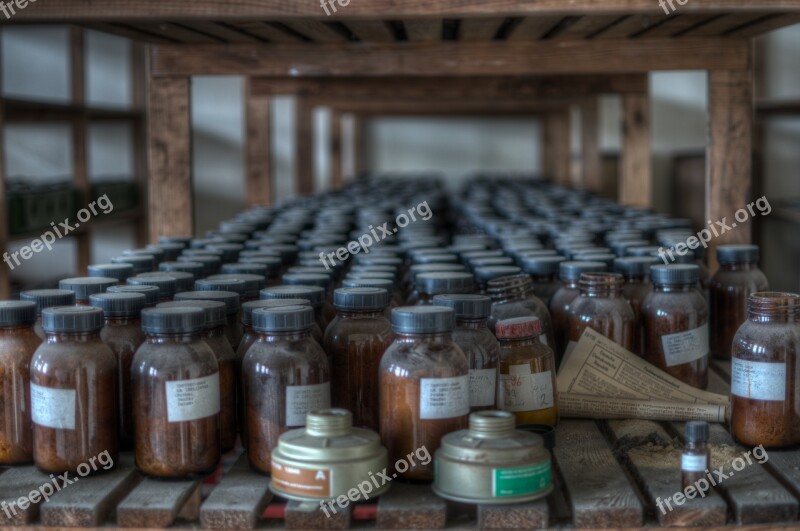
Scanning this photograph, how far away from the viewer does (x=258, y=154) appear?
479 cm

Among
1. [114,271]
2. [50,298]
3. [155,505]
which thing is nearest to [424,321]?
[155,505]

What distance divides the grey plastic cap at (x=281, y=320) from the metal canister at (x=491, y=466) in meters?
0.29

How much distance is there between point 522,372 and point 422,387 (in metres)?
0.29

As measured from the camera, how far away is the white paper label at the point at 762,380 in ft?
5.00

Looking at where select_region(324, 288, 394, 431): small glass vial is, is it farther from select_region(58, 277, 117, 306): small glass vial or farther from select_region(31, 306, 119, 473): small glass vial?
select_region(58, 277, 117, 306): small glass vial

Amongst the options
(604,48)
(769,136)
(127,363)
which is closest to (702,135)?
(769,136)

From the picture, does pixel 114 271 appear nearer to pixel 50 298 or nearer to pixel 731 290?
pixel 50 298

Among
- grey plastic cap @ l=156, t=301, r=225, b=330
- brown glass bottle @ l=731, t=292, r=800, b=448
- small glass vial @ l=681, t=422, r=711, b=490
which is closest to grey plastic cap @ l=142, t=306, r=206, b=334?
grey plastic cap @ l=156, t=301, r=225, b=330

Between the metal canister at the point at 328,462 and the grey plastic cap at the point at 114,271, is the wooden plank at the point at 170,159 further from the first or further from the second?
the metal canister at the point at 328,462

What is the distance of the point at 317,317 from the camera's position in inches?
70.0

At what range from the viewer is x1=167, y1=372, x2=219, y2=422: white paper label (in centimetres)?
138

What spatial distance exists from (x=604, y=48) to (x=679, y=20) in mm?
338

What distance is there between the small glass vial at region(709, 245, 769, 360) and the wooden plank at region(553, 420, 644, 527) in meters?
0.63

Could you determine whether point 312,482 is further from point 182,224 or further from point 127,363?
point 182,224
